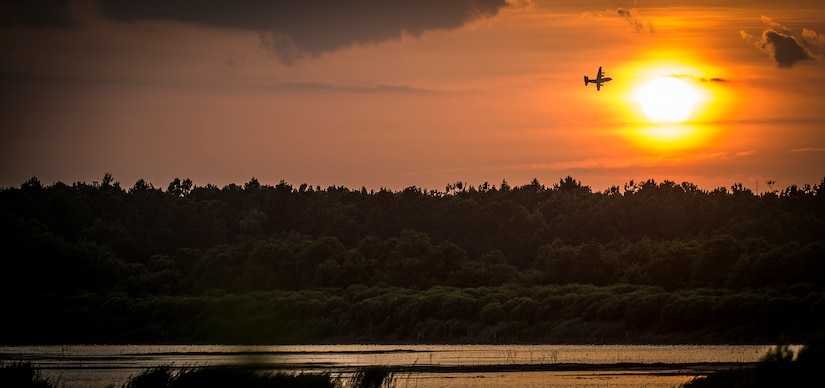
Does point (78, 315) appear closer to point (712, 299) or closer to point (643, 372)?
point (712, 299)

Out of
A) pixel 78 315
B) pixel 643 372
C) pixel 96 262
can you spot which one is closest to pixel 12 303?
pixel 78 315

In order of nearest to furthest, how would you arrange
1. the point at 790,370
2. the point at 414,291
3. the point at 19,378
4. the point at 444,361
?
the point at 790,370 < the point at 19,378 < the point at 444,361 < the point at 414,291

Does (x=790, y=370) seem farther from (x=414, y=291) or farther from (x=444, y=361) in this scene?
(x=414, y=291)

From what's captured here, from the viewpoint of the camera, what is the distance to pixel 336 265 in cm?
16425

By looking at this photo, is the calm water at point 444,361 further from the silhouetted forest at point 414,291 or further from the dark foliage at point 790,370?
the dark foliage at point 790,370

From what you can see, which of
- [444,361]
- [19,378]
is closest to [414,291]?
[444,361]

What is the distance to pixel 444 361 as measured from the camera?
3939 inches

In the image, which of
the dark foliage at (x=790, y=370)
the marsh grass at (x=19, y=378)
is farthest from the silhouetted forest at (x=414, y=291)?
the marsh grass at (x=19, y=378)

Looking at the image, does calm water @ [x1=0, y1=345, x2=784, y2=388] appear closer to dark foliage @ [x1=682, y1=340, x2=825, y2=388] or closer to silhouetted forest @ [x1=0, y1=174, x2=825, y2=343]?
silhouetted forest @ [x1=0, y1=174, x2=825, y2=343]

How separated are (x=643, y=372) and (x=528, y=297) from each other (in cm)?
6084

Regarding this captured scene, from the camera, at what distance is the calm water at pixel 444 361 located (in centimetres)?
7881

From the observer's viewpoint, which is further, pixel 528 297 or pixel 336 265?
pixel 336 265

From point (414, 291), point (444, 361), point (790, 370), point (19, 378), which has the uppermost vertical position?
point (414, 291)

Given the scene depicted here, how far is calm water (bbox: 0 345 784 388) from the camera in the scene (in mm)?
78812
